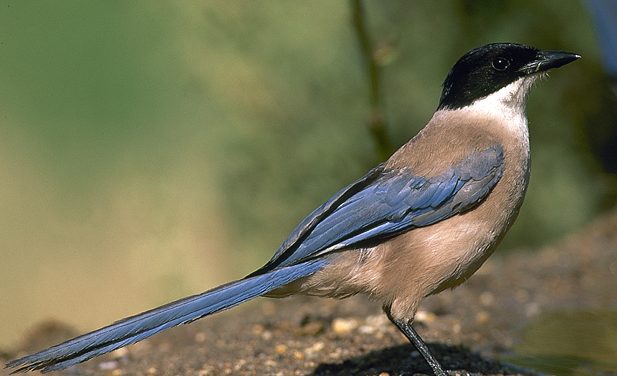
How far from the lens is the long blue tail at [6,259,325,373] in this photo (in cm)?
429

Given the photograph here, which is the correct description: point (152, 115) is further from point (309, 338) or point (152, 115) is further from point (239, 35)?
point (309, 338)

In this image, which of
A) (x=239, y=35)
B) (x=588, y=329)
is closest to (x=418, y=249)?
(x=588, y=329)

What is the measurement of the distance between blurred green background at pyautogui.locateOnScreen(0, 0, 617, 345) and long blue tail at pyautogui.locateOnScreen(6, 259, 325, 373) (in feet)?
8.25

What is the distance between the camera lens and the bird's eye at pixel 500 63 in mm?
5375

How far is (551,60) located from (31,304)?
369 cm

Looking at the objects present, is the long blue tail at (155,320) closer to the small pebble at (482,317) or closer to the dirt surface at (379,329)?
the dirt surface at (379,329)

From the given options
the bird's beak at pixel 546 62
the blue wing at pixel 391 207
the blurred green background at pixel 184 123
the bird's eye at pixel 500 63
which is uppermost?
the blurred green background at pixel 184 123

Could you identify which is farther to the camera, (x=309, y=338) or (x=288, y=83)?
(x=288, y=83)

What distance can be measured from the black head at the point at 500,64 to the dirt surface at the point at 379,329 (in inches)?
54.8

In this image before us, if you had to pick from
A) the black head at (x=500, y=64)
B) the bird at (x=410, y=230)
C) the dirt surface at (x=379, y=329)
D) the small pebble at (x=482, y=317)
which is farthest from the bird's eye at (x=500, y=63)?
the small pebble at (x=482, y=317)

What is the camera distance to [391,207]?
5.04 metres

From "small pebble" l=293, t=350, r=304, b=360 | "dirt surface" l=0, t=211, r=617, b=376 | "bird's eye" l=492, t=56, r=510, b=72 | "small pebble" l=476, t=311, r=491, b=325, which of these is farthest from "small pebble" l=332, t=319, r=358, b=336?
"bird's eye" l=492, t=56, r=510, b=72

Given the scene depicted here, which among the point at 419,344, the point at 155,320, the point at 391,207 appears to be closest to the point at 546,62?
the point at 391,207

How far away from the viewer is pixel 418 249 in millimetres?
4969
